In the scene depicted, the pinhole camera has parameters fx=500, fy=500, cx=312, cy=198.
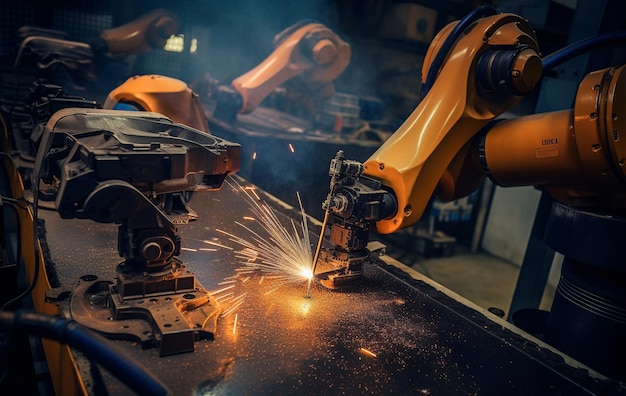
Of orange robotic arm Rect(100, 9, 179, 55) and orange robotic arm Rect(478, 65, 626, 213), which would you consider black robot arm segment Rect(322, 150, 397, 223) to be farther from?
orange robotic arm Rect(100, 9, 179, 55)

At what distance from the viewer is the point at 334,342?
163 centimetres

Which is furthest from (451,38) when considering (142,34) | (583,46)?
(142,34)

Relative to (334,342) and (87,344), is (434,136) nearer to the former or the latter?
(334,342)

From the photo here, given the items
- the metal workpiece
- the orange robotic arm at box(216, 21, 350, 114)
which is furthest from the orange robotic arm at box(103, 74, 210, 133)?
the orange robotic arm at box(216, 21, 350, 114)

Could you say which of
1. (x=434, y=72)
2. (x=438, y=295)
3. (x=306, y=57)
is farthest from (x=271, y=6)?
(x=438, y=295)

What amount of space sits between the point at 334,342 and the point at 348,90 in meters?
5.00

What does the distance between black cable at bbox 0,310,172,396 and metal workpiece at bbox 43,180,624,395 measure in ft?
0.62

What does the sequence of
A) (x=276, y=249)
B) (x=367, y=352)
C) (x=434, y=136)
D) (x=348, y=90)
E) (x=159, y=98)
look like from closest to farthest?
(x=367, y=352) → (x=434, y=136) → (x=276, y=249) → (x=159, y=98) → (x=348, y=90)

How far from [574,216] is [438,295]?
23.9 inches

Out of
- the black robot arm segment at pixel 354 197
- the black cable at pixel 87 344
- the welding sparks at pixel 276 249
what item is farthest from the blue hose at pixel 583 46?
the black cable at pixel 87 344

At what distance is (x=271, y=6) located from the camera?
634 cm

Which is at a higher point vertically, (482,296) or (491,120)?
(491,120)

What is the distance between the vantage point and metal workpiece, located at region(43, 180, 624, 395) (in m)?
1.41

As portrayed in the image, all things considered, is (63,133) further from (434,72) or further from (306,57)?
(306,57)
